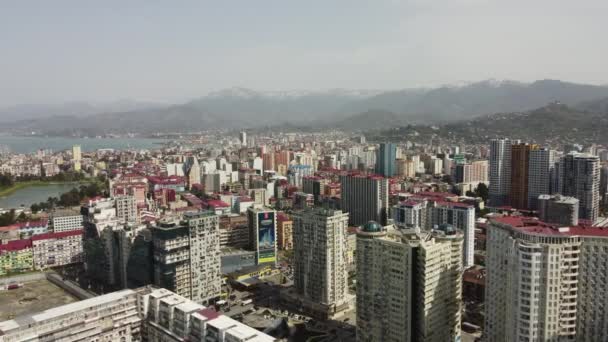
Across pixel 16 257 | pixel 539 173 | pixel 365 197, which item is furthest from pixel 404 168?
pixel 16 257

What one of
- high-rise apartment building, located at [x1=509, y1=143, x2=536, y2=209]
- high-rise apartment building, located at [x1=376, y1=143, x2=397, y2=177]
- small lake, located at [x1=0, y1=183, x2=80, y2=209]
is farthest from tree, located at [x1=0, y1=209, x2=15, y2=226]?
high-rise apartment building, located at [x1=509, y1=143, x2=536, y2=209]

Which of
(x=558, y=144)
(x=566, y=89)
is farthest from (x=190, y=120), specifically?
(x=558, y=144)

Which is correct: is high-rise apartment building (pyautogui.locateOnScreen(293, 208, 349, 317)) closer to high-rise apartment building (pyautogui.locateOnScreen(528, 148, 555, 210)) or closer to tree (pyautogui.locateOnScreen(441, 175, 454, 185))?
high-rise apartment building (pyautogui.locateOnScreen(528, 148, 555, 210))

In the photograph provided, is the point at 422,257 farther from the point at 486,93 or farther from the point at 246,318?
the point at 486,93

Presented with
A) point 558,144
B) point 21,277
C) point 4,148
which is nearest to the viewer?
point 21,277

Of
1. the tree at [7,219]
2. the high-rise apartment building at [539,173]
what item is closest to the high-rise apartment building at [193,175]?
the tree at [7,219]

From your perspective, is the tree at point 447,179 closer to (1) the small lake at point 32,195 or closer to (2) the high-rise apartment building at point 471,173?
(2) the high-rise apartment building at point 471,173
